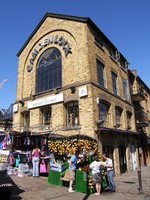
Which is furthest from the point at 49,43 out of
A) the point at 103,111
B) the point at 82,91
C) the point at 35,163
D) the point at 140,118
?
the point at 140,118

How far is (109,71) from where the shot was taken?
55.4 ft

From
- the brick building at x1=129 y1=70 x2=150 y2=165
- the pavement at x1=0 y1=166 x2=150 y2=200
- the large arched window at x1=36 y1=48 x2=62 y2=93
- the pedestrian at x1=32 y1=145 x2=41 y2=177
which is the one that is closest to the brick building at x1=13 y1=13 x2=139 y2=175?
the large arched window at x1=36 y1=48 x2=62 y2=93

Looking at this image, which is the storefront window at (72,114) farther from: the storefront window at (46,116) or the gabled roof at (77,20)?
the gabled roof at (77,20)

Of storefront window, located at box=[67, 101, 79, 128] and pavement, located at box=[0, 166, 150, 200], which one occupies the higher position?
storefront window, located at box=[67, 101, 79, 128]

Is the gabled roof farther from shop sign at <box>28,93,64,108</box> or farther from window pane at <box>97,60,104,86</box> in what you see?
shop sign at <box>28,93,64,108</box>

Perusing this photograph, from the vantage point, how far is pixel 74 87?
13.6 meters

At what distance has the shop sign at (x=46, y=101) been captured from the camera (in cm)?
1426

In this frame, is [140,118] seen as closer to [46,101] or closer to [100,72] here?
[100,72]

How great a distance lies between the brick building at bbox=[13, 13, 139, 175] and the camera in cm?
1332

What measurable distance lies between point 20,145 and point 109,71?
30.7 ft

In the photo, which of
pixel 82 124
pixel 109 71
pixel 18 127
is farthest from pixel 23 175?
pixel 109 71

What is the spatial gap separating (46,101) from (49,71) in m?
2.88

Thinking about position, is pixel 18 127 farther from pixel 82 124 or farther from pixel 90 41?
pixel 90 41

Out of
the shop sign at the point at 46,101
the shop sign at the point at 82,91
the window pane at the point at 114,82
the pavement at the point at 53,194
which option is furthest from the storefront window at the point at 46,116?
the pavement at the point at 53,194
